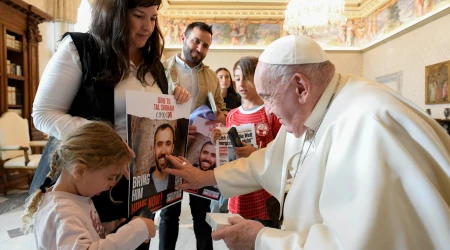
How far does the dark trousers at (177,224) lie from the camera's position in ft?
7.80

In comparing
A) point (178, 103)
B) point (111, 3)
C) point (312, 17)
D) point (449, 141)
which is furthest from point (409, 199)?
point (312, 17)

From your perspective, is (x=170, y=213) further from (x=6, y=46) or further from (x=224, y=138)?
(x=6, y=46)

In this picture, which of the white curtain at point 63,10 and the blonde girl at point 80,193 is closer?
the blonde girl at point 80,193

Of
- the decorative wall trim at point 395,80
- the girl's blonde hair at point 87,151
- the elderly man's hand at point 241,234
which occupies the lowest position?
the elderly man's hand at point 241,234

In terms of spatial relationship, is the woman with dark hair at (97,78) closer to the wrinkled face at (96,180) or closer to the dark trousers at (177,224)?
the wrinkled face at (96,180)

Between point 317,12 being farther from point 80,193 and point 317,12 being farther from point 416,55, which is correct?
point 80,193

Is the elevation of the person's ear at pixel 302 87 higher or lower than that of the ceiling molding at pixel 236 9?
lower

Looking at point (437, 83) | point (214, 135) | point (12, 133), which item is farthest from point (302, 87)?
point (437, 83)

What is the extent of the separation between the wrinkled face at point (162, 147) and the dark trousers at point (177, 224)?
882 millimetres

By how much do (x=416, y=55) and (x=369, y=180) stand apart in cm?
874

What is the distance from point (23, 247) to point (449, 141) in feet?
12.1

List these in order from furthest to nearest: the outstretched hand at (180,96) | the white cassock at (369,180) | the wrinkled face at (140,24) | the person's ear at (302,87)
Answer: the outstretched hand at (180,96)
the wrinkled face at (140,24)
the person's ear at (302,87)
the white cassock at (369,180)

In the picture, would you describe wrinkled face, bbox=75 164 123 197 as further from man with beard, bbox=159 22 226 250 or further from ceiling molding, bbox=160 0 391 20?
ceiling molding, bbox=160 0 391 20

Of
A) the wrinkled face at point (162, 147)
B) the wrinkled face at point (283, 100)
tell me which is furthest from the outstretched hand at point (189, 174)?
the wrinkled face at point (283, 100)
